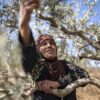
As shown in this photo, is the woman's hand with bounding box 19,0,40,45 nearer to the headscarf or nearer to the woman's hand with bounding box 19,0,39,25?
the woman's hand with bounding box 19,0,39,25

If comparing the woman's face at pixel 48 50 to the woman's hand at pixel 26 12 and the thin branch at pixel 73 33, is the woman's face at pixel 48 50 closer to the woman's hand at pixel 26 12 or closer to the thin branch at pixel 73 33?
the woman's hand at pixel 26 12

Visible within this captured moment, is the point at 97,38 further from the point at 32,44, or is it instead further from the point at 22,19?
the point at 22,19

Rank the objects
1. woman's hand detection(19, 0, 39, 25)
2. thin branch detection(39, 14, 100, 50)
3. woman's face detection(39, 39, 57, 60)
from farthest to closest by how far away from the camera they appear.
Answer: thin branch detection(39, 14, 100, 50), woman's face detection(39, 39, 57, 60), woman's hand detection(19, 0, 39, 25)

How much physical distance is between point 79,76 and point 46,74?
0.70 meters

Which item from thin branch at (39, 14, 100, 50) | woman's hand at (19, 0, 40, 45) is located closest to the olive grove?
thin branch at (39, 14, 100, 50)

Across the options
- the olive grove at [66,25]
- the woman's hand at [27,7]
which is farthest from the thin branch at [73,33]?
the woman's hand at [27,7]

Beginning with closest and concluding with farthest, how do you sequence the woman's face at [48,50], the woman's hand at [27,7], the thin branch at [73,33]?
1. the woman's hand at [27,7]
2. the woman's face at [48,50]
3. the thin branch at [73,33]

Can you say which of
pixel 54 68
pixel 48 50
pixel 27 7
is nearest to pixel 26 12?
pixel 27 7

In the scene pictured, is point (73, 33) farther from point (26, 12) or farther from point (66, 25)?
point (26, 12)

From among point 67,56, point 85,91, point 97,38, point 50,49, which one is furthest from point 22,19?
point 85,91

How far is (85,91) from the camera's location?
14422mm

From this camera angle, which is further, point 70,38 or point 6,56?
point 70,38

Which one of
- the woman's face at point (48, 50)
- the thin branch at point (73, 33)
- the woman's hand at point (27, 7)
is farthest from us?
the thin branch at point (73, 33)

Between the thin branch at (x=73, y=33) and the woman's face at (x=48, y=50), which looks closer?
the woman's face at (x=48, y=50)
